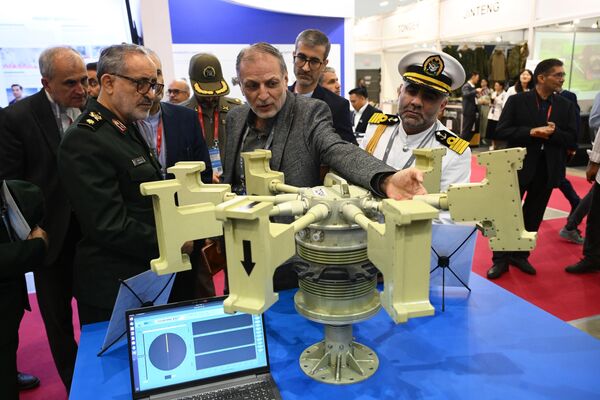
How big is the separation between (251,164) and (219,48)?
3.99 metres

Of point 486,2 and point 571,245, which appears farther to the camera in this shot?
point 486,2

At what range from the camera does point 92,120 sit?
146 cm

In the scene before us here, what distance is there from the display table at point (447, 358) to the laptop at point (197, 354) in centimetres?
6

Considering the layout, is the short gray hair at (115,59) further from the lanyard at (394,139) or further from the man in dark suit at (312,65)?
the lanyard at (394,139)

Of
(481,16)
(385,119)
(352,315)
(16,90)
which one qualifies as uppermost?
(481,16)

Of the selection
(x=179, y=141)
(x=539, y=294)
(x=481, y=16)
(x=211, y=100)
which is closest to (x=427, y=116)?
(x=179, y=141)

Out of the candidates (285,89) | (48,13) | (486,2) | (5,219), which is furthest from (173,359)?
(486,2)

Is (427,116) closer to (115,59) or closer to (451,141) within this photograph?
(451,141)

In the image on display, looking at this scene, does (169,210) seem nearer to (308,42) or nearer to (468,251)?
(468,251)

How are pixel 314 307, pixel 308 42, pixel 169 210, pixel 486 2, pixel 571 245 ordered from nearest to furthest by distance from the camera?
pixel 169 210
pixel 314 307
pixel 308 42
pixel 571 245
pixel 486 2

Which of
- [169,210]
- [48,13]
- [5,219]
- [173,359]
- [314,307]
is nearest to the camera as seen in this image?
[169,210]

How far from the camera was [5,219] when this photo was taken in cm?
143

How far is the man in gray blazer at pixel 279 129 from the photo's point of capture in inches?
55.7

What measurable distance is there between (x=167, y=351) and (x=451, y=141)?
4.56 feet
